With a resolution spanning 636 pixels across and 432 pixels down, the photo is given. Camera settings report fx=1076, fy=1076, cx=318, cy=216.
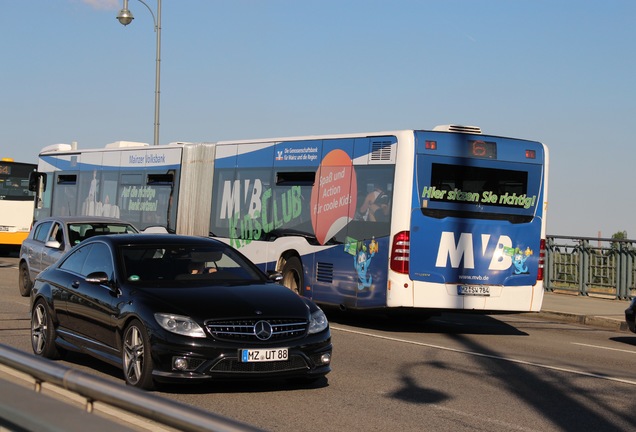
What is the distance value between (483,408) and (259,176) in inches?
445

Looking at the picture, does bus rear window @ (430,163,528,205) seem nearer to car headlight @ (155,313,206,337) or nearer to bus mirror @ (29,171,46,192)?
car headlight @ (155,313,206,337)

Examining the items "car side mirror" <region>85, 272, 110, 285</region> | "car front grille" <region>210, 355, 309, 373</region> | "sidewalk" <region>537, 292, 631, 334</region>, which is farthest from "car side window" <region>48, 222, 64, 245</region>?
"car front grille" <region>210, 355, 309, 373</region>

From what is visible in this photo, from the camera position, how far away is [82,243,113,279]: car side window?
10.7 m

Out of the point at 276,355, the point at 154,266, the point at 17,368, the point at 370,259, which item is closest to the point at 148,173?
the point at 370,259

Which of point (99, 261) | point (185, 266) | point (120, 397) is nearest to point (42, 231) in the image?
point (99, 261)

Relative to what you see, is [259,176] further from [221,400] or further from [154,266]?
[221,400]

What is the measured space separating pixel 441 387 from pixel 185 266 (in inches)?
110

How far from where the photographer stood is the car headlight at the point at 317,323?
970 cm

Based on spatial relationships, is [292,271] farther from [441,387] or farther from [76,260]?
[441,387]

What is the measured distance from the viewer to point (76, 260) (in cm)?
1166

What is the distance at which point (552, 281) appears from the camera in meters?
27.0

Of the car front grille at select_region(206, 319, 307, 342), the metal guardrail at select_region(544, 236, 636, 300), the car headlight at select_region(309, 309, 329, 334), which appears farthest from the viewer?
the metal guardrail at select_region(544, 236, 636, 300)

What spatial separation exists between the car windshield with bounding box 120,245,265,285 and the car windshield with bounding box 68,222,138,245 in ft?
26.9

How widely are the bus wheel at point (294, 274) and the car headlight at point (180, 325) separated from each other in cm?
899
